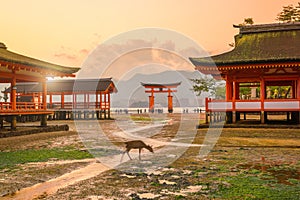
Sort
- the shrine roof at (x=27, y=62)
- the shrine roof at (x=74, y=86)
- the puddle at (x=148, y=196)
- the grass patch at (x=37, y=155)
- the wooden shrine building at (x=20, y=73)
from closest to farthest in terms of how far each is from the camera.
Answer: the puddle at (x=148, y=196) → the grass patch at (x=37, y=155) → the shrine roof at (x=27, y=62) → the wooden shrine building at (x=20, y=73) → the shrine roof at (x=74, y=86)

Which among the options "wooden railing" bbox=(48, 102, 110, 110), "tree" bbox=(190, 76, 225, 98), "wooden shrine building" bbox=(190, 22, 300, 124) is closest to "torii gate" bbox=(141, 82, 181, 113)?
"tree" bbox=(190, 76, 225, 98)

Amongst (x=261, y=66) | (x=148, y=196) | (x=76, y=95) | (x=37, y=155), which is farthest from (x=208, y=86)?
(x=148, y=196)

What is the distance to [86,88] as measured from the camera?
40.9 meters

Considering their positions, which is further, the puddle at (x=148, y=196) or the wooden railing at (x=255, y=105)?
the wooden railing at (x=255, y=105)

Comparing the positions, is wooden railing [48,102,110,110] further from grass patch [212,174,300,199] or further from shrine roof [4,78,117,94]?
grass patch [212,174,300,199]

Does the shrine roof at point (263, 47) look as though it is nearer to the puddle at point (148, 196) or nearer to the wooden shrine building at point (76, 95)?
the puddle at point (148, 196)

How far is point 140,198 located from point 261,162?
16.6ft

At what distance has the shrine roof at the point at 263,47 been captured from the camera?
814 inches

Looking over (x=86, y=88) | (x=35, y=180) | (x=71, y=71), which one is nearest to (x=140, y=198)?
(x=35, y=180)

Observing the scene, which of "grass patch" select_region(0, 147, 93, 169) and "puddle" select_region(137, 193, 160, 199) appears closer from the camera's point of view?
"puddle" select_region(137, 193, 160, 199)

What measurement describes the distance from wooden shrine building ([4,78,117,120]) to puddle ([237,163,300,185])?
32148mm

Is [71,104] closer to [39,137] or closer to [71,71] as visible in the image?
[71,71]

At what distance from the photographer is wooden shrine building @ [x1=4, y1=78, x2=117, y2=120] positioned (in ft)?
131

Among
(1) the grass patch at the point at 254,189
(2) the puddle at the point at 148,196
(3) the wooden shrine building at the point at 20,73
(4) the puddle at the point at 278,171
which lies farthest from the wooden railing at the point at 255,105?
(2) the puddle at the point at 148,196
